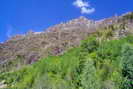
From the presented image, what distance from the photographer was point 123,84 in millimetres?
39438

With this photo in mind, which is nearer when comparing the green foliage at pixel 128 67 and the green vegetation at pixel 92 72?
the green foliage at pixel 128 67

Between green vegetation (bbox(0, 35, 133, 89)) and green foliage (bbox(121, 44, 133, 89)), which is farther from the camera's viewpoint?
green vegetation (bbox(0, 35, 133, 89))

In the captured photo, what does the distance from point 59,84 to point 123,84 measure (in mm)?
36109

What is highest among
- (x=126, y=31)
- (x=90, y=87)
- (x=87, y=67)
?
(x=126, y=31)

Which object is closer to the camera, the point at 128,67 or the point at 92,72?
the point at 128,67

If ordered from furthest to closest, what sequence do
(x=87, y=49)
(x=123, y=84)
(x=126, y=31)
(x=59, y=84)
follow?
(x=126, y=31), (x=87, y=49), (x=59, y=84), (x=123, y=84)

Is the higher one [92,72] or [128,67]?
[128,67]

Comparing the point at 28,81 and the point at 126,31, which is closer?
the point at 28,81

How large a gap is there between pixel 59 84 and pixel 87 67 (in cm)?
3173

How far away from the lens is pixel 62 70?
104125 millimetres

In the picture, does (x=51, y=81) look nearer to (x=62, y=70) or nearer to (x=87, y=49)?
(x=62, y=70)

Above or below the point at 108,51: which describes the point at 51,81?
below

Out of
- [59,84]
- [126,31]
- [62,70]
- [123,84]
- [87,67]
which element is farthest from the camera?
[126,31]

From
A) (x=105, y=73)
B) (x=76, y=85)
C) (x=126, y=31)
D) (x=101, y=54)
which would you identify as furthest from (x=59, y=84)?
(x=126, y=31)
